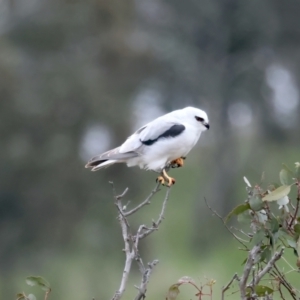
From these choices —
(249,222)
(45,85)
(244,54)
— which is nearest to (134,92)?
(45,85)

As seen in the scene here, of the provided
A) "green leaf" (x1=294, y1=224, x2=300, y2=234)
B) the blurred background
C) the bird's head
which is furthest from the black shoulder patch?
the blurred background

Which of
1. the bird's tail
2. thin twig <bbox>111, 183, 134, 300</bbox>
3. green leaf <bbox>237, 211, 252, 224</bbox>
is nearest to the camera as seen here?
thin twig <bbox>111, 183, 134, 300</bbox>

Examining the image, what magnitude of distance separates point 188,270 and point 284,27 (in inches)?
216

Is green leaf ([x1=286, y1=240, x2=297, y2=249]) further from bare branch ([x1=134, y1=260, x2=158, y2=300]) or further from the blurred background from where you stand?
the blurred background

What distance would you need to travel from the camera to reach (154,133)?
13.8 ft

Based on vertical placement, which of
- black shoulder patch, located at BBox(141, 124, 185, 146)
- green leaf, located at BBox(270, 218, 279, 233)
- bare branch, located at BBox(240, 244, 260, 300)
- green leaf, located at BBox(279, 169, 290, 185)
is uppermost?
black shoulder patch, located at BBox(141, 124, 185, 146)

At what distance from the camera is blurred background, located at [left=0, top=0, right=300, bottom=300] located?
1170 cm

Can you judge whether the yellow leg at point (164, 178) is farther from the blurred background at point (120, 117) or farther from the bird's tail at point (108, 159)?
the blurred background at point (120, 117)

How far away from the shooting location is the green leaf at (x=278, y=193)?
7.73ft

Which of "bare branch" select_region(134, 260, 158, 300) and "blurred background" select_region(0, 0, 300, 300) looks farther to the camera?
"blurred background" select_region(0, 0, 300, 300)

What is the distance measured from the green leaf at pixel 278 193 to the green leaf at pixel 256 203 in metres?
0.02

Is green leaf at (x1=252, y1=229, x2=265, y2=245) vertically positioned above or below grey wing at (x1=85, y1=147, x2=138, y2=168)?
below

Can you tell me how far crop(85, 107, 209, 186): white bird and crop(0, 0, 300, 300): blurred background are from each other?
574cm

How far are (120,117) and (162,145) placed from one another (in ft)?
25.5
